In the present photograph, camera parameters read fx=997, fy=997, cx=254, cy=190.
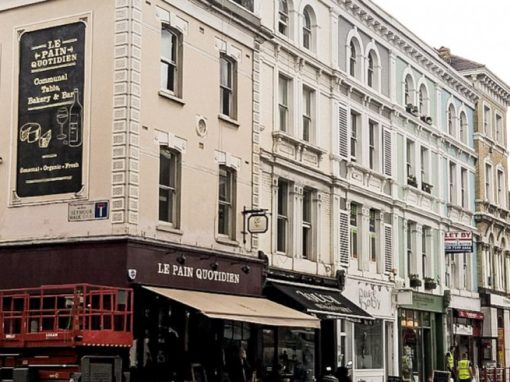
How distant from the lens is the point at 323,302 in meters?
28.8

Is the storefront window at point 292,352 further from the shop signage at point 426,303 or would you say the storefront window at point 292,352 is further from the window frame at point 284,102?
the shop signage at point 426,303

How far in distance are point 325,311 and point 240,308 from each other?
4.72 m

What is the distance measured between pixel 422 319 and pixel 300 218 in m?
10.9

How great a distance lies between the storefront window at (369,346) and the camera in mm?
33125

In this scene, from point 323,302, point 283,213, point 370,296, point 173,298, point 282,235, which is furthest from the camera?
point 370,296

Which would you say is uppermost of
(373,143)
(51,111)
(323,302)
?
(373,143)

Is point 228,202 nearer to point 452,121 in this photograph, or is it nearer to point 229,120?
point 229,120

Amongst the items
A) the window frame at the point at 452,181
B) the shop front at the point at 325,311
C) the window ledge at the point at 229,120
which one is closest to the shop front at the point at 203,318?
the shop front at the point at 325,311

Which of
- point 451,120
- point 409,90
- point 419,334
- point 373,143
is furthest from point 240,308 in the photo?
point 451,120

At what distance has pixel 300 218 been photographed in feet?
99.6

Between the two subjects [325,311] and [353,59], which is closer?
[325,311]

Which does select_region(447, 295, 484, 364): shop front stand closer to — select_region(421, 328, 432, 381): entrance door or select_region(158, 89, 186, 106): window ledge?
select_region(421, 328, 432, 381): entrance door

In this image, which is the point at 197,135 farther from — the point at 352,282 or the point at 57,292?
the point at 352,282

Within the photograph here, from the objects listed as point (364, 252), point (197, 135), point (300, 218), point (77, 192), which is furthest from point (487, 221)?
point (77, 192)
